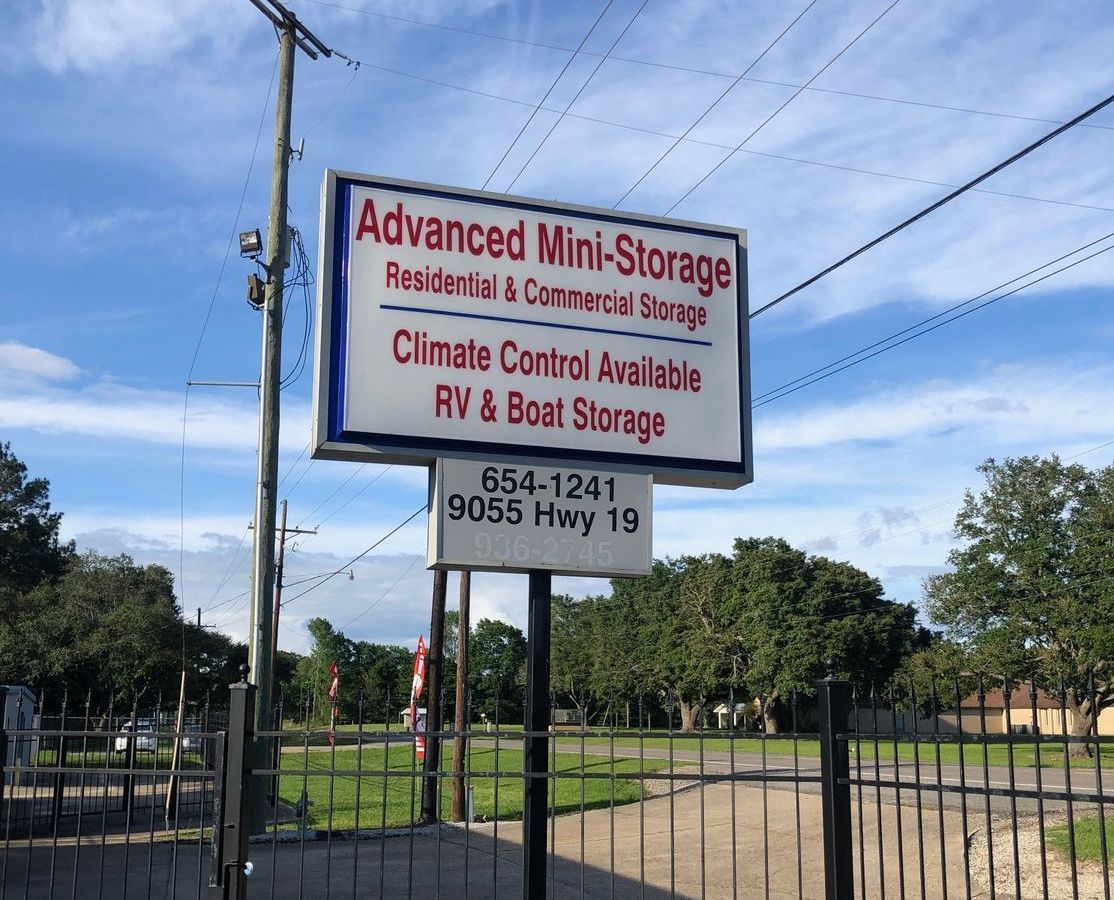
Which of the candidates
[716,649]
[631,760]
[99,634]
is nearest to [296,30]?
[631,760]

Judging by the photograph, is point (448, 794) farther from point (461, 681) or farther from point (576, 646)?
point (576, 646)

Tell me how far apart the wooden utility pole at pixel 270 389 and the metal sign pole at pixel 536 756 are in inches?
380

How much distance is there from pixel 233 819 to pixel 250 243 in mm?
13405

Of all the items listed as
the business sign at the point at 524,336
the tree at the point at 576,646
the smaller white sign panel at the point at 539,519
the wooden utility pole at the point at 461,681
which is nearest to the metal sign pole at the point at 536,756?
the smaller white sign panel at the point at 539,519

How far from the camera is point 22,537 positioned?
55.8 metres

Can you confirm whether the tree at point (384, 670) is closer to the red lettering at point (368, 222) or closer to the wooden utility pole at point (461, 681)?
the wooden utility pole at point (461, 681)

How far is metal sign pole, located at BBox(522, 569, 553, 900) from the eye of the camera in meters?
5.92

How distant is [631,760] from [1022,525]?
970 inches

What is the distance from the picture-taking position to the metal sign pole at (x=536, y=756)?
5.92 m

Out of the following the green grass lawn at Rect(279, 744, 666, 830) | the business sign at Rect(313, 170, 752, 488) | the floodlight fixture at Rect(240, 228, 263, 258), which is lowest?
the green grass lawn at Rect(279, 744, 666, 830)

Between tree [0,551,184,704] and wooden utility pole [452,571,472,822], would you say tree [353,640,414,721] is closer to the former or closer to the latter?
tree [0,551,184,704]

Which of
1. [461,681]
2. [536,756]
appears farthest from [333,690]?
[536,756]

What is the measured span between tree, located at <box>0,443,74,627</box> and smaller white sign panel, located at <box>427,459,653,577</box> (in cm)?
5468

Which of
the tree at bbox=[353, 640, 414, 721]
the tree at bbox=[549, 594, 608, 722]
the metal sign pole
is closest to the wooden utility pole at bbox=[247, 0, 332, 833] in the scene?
the metal sign pole
